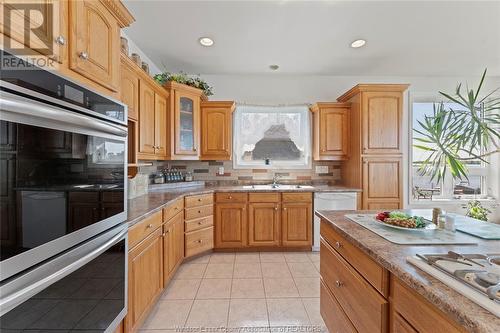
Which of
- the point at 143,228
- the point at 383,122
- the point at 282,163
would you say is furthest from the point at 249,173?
the point at 143,228

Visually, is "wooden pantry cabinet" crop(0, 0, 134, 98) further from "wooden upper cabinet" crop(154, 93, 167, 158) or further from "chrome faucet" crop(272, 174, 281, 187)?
"chrome faucet" crop(272, 174, 281, 187)

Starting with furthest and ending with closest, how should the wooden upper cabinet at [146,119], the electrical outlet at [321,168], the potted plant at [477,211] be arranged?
the electrical outlet at [321,168] → the potted plant at [477,211] → the wooden upper cabinet at [146,119]

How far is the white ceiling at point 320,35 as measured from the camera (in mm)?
2367

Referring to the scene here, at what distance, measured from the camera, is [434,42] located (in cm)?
291

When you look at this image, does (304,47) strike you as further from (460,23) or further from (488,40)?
(488,40)

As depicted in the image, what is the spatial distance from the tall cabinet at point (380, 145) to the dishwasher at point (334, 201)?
0.16 metres

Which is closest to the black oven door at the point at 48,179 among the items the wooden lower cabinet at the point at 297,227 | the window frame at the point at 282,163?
the wooden lower cabinet at the point at 297,227

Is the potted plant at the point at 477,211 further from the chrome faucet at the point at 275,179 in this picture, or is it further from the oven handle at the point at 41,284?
the oven handle at the point at 41,284

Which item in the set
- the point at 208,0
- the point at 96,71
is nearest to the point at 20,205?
the point at 96,71

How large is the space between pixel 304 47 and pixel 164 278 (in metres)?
3.06

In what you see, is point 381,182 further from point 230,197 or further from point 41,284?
point 41,284

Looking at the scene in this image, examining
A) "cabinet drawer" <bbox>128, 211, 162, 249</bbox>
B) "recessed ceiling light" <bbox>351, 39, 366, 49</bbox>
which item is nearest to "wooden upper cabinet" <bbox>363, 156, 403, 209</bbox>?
"recessed ceiling light" <bbox>351, 39, 366, 49</bbox>

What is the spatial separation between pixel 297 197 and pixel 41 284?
2732mm

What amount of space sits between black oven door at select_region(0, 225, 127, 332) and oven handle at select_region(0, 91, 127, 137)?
0.51 m
